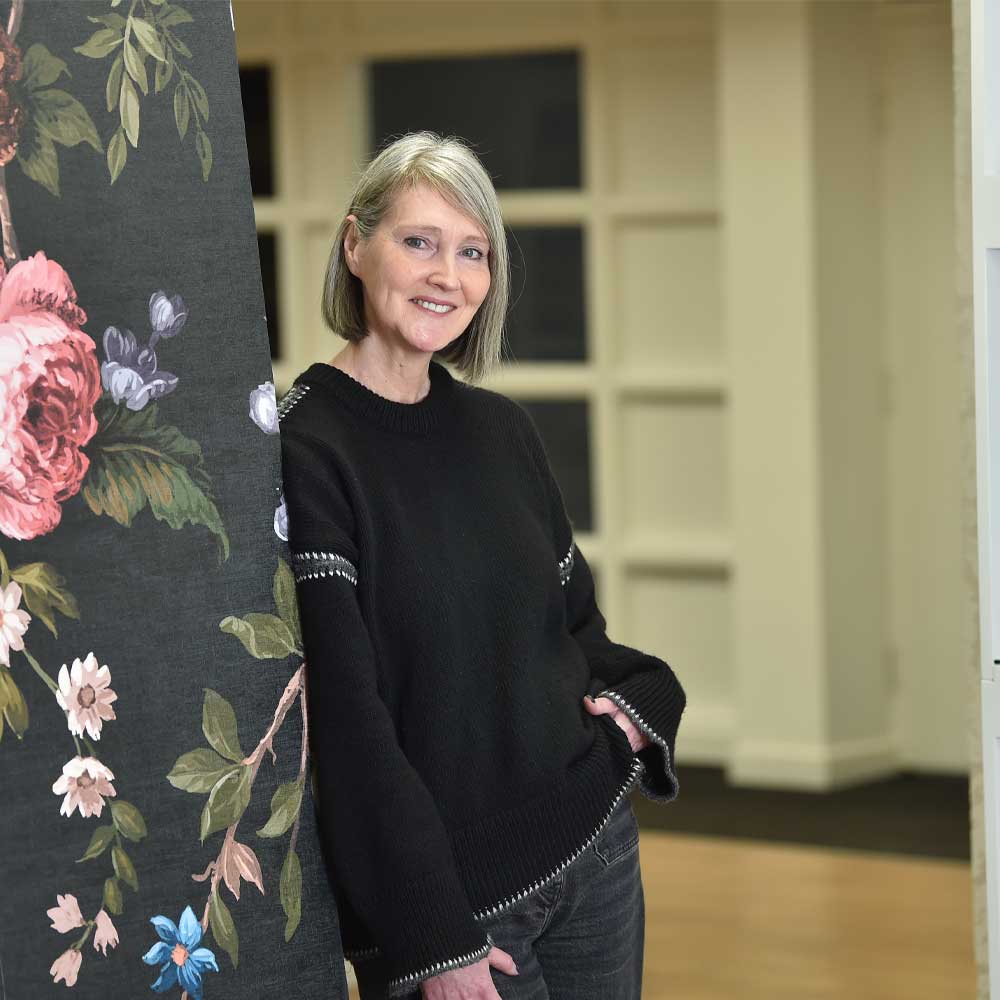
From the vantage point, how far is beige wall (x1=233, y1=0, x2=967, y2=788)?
15.7ft

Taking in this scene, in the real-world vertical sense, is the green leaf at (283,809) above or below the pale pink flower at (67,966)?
above

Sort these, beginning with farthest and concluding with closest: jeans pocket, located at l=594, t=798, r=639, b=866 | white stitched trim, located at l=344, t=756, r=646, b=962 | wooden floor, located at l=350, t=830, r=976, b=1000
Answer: wooden floor, located at l=350, t=830, r=976, b=1000
jeans pocket, located at l=594, t=798, r=639, b=866
white stitched trim, located at l=344, t=756, r=646, b=962

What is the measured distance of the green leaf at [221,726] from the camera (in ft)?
4.72

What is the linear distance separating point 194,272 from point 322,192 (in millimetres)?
4296

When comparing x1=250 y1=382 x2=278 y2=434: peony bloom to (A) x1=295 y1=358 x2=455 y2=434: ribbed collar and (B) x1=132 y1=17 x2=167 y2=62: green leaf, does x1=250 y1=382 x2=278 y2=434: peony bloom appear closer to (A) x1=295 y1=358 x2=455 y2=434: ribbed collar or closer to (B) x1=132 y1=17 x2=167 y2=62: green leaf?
(A) x1=295 y1=358 x2=455 y2=434: ribbed collar

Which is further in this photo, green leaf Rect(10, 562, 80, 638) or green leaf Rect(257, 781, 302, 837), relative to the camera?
green leaf Rect(257, 781, 302, 837)

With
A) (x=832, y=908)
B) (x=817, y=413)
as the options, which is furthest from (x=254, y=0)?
(x=832, y=908)

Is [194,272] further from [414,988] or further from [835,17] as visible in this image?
[835,17]

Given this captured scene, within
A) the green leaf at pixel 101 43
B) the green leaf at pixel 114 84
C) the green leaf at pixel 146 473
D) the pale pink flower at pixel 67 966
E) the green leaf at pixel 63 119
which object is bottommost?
the pale pink flower at pixel 67 966

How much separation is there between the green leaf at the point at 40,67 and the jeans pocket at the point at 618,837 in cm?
91

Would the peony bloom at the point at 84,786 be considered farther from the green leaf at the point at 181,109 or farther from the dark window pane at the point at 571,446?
the dark window pane at the point at 571,446

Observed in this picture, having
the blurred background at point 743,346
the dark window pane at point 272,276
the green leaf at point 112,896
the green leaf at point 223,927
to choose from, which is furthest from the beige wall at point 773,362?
the green leaf at point 112,896

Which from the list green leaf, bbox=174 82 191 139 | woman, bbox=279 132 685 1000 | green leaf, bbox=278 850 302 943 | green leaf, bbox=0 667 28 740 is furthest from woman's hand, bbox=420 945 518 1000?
green leaf, bbox=174 82 191 139

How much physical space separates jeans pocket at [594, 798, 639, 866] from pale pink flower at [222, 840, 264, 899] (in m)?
0.38
